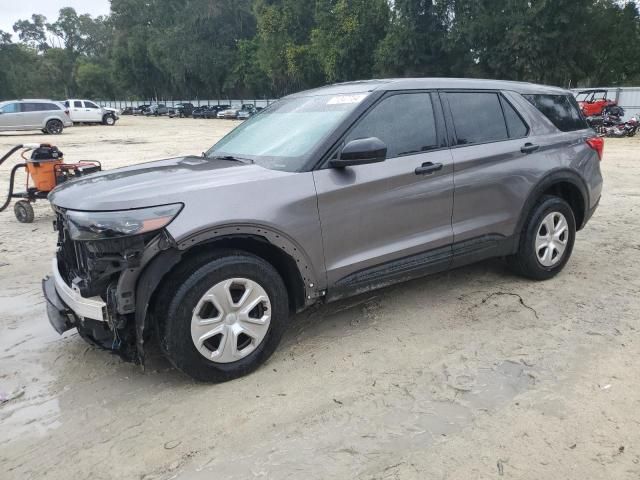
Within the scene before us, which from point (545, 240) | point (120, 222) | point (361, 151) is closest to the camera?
point (120, 222)

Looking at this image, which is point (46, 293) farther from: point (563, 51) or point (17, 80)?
point (17, 80)

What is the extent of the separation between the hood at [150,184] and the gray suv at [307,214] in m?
0.01

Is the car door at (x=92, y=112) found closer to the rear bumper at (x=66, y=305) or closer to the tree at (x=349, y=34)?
the tree at (x=349, y=34)

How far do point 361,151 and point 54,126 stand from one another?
96.9 feet

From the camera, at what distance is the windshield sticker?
3.78m

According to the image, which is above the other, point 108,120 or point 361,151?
point 108,120

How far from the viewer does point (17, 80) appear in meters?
83.1

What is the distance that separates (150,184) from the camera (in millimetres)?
3164

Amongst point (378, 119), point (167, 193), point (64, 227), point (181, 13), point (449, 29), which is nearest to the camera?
point (167, 193)

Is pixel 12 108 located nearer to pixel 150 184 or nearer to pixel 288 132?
pixel 288 132

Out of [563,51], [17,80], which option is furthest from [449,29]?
[17,80]

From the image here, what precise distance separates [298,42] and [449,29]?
16.8m

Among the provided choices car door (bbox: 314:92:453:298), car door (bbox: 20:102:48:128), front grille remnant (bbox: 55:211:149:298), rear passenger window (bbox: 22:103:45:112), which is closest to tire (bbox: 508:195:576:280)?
car door (bbox: 314:92:453:298)

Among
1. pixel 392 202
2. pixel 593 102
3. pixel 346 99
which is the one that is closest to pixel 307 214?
pixel 392 202
